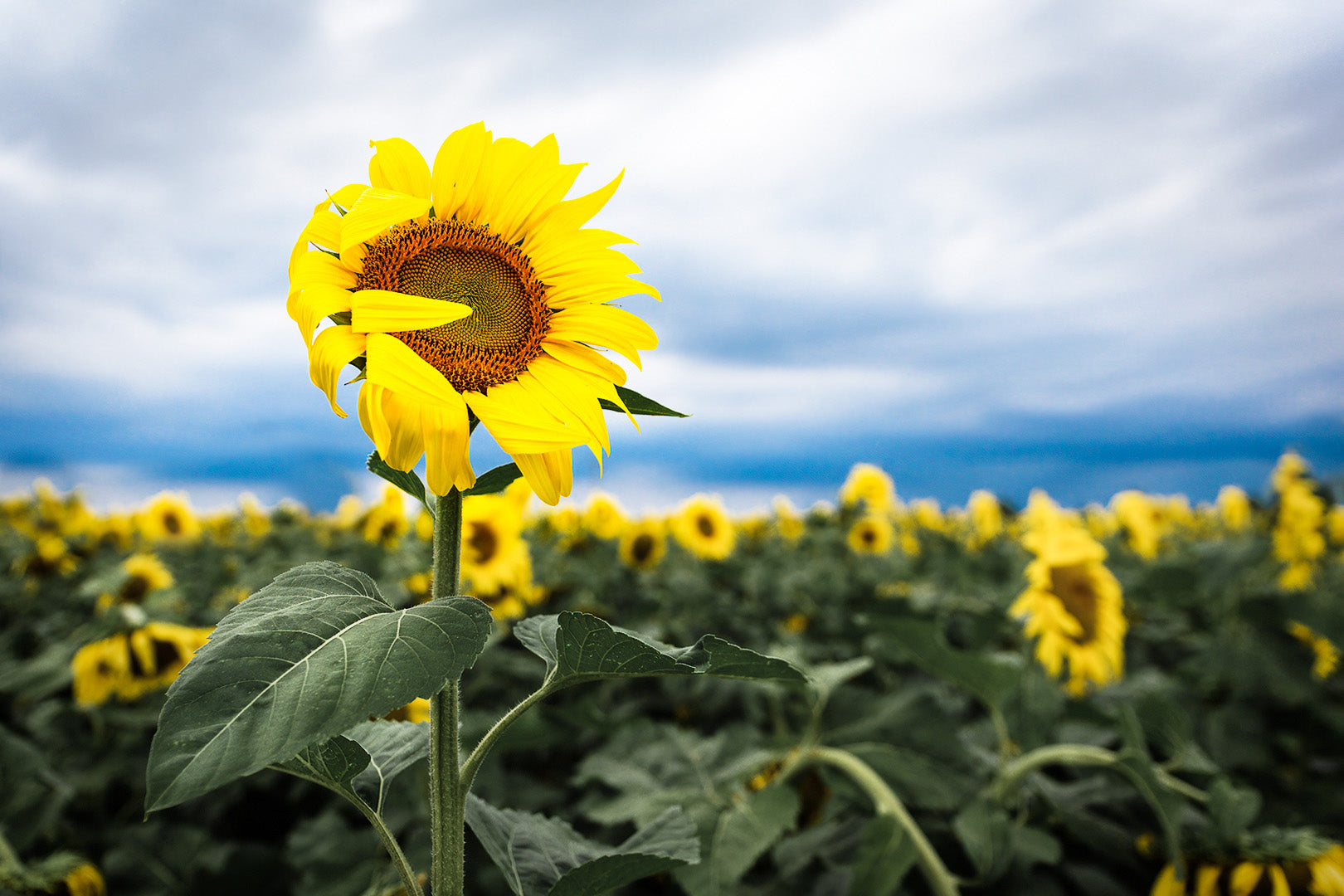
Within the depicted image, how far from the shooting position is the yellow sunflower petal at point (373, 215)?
0.80 metres

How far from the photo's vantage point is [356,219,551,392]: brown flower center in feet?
2.89

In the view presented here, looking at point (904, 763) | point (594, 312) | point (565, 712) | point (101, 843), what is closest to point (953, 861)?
point (904, 763)

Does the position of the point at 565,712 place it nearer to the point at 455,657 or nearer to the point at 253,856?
the point at 253,856

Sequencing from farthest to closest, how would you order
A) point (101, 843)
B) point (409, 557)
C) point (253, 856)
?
point (409, 557), point (101, 843), point (253, 856)

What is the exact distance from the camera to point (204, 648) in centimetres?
68

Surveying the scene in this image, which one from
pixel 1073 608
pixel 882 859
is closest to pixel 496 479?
pixel 882 859

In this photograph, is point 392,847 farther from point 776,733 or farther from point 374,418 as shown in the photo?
point 776,733

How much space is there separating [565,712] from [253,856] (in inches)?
34.7

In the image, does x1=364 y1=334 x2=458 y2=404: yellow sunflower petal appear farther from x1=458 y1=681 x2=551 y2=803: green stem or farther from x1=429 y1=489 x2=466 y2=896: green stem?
x1=458 y1=681 x2=551 y2=803: green stem

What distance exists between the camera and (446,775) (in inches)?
32.4

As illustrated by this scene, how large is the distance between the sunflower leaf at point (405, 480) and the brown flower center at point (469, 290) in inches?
4.5

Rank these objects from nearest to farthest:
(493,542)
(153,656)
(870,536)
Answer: (153,656) → (493,542) → (870,536)

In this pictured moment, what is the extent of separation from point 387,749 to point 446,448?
1.42 feet

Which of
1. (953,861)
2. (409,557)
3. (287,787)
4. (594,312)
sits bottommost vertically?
(287,787)
